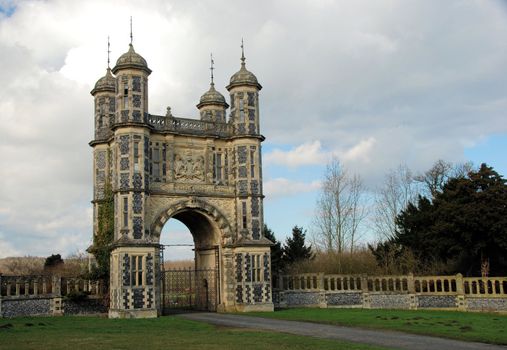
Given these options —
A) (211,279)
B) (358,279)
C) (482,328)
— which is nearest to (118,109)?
(211,279)

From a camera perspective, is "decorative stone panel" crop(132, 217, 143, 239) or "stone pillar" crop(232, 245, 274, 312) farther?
"stone pillar" crop(232, 245, 274, 312)

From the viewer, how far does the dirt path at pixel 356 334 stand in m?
15.6

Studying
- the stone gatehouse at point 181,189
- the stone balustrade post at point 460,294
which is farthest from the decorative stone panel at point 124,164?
the stone balustrade post at point 460,294

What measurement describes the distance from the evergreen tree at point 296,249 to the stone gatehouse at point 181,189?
11.1m

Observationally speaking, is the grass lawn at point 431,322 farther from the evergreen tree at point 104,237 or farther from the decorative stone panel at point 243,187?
the evergreen tree at point 104,237

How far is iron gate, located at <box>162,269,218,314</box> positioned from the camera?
31.4 metres

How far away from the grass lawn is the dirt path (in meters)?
0.82

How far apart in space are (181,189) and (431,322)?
13.9m

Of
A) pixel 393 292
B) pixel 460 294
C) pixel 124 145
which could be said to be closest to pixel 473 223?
pixel 460 294

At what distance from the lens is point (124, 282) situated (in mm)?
27156

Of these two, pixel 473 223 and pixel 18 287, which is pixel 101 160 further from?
pixel 473 223

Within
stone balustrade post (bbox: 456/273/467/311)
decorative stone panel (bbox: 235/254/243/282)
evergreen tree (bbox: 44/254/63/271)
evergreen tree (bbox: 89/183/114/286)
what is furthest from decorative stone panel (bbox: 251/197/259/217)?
evergreen tree (bbox: 44/254/63/271)

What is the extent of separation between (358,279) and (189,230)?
33.8ft

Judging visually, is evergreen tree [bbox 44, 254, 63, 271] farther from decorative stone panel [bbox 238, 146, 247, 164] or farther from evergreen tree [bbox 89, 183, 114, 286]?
decorative stone panel [bbox 238, 146, 247, 164]
